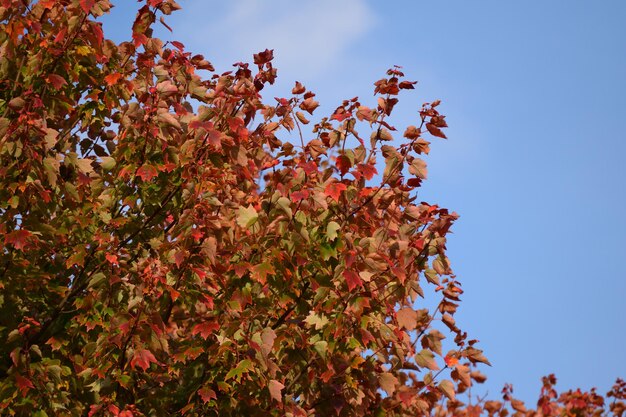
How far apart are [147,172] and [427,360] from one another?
2.89m

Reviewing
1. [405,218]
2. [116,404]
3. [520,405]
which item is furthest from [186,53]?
[520,405]

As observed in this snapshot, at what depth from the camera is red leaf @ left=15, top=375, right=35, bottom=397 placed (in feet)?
21.7

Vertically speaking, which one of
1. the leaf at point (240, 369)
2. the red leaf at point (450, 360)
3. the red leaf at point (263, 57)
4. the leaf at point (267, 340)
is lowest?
the leaf at point (240, 369)

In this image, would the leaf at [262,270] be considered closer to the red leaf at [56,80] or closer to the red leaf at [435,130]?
the red leaf at [435,130]

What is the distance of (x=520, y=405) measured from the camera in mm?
10594

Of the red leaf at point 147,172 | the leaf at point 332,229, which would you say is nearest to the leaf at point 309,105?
the leaf at point 332,229

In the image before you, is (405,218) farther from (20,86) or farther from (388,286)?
(20,86)

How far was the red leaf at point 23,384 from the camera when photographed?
21.7 feet

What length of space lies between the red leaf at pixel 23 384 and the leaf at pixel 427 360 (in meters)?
3.19

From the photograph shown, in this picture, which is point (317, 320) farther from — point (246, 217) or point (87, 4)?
point (87, 4)

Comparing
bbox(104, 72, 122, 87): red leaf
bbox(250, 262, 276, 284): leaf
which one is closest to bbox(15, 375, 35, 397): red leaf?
bbox(250, 262, 276, 284): leaf

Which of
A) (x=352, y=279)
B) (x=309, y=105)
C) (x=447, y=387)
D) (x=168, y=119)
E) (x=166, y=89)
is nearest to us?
(x=352, y=279)

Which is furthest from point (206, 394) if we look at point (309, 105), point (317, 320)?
point (309, 105)

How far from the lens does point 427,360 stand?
7125mm
